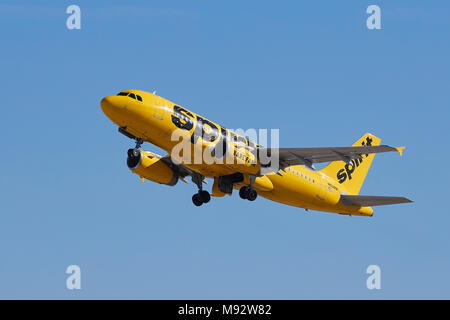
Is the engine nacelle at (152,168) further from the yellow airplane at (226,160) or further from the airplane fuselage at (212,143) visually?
the airplane fuselage at (212,143)

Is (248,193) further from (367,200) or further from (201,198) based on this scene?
(367,200)

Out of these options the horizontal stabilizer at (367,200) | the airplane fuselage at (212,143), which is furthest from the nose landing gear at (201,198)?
the horizontal stabilizer at (367,200)

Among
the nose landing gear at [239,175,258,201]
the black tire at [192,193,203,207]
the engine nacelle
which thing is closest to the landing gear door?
the engine nacelle

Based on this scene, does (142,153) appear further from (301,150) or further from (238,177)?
(301,150)

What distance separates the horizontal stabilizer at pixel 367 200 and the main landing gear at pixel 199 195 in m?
10.4

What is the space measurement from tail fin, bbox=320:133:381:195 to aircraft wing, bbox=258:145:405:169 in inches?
→ 300

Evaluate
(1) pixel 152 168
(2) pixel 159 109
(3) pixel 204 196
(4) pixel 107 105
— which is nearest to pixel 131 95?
(4) pixel 107 105

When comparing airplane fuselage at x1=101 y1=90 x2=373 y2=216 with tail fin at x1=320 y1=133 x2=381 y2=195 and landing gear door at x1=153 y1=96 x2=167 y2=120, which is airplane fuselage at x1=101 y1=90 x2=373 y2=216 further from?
tail fin at x1=320 y1=133 x2=381 y2=195

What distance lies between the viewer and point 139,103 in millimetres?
49344

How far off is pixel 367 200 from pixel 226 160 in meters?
12.9

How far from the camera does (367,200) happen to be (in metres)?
59.2

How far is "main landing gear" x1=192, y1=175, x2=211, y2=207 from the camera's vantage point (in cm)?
5797

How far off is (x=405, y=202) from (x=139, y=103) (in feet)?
66.8

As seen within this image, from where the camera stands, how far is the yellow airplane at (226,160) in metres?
49.8
